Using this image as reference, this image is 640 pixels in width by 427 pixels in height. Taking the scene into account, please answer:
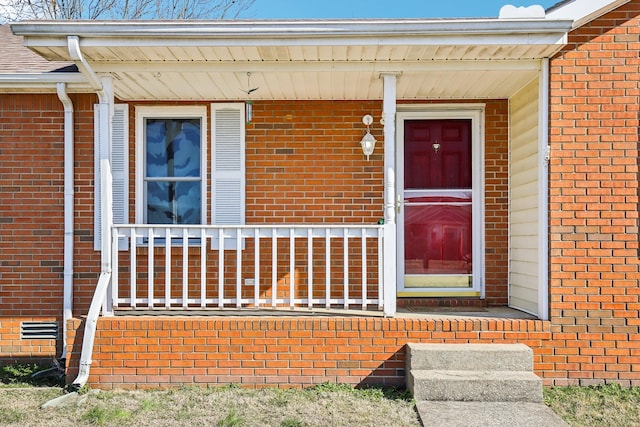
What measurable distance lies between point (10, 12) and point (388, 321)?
42.6 feet

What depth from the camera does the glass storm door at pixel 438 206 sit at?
19.3 ft

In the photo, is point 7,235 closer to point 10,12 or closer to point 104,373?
point 104,373

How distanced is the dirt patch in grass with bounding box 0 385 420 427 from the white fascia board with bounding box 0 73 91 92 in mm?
2915

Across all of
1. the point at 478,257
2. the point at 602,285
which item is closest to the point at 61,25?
the point at 478,257

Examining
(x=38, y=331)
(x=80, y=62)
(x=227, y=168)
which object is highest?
(x=80, y=62)

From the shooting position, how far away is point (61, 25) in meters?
4.31

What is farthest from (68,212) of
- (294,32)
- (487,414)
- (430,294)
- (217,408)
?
(487,414)

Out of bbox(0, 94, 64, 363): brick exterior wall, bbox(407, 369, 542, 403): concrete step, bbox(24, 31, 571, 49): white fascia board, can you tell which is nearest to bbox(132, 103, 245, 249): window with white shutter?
bbox(0, 94, 64, 363): brick exterior wall

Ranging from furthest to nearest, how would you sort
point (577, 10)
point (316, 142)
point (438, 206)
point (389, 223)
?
1. point (438, 206)
2. point (316, 142)
3. point (389, 223)
4. point (577, 10)

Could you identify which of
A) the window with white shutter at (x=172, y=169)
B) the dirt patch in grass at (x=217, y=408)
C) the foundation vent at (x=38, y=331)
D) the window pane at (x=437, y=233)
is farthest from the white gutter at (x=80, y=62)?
the window pane at (x=437, y=233)

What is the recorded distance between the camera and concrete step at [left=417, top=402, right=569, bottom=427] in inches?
150

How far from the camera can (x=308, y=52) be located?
457 cm

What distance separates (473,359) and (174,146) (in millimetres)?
3773

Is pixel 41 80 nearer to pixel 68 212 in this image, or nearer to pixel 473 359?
pixel 68 212
